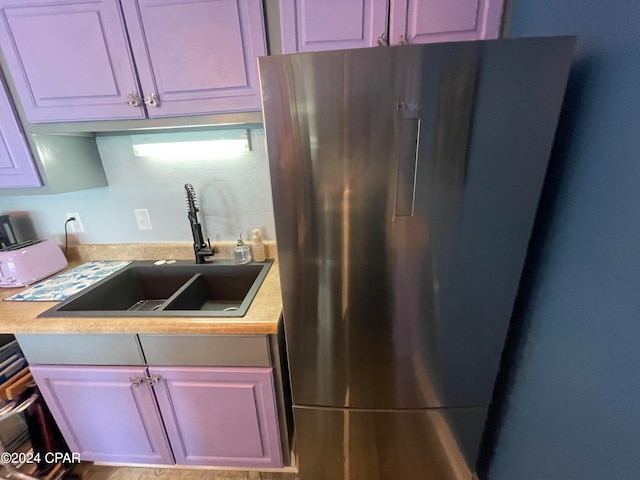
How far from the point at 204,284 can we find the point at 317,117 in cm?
111

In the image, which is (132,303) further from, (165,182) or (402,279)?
(402,279)

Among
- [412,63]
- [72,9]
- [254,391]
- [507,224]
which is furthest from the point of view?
[254,391]

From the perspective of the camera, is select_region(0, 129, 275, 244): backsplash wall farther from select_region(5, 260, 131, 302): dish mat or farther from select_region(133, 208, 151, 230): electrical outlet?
select_region(5, 260, 131, 302): dish mat

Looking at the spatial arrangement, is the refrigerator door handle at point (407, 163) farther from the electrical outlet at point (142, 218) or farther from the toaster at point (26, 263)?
the toaster at point (26, 263)

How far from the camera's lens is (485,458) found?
50.0 inches

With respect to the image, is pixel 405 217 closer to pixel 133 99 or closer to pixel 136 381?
pixel 133 99

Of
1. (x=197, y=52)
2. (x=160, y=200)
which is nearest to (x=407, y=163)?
(x=197, y=52)

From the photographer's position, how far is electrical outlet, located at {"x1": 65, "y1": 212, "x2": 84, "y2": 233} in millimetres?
1611

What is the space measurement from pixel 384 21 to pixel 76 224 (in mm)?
1841

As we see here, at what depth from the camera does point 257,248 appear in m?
1.50

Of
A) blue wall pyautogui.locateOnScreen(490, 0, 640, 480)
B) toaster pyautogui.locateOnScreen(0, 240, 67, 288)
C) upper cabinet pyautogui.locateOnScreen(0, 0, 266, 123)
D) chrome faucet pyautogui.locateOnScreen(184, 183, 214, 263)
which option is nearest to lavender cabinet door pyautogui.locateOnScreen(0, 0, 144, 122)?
upper cabinet pyautogui.locateOnScreen(0, 0, 266, 123)

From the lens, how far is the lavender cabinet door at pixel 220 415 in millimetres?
1125

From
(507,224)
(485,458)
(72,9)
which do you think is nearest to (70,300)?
(72,9)

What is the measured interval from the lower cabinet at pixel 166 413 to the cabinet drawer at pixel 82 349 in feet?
0.11
